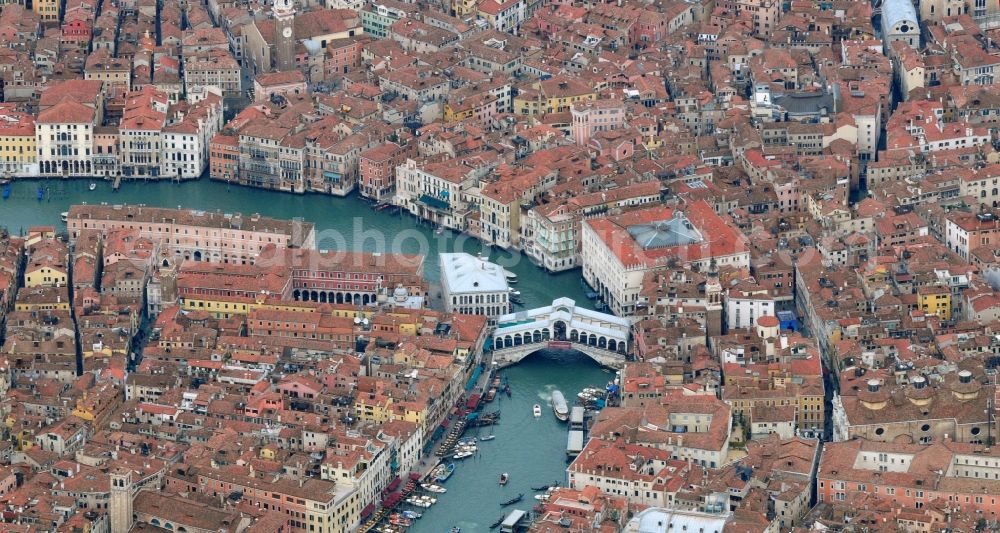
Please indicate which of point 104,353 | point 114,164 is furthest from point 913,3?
point 104,353

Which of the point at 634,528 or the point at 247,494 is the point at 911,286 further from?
the point at 247,494

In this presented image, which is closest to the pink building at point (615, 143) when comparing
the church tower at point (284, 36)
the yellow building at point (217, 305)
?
the church tower at point (284, 36)

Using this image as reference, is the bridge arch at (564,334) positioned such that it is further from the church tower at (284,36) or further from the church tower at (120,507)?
the church tower at (284,36)

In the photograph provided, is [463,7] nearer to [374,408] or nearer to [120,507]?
[374,408]

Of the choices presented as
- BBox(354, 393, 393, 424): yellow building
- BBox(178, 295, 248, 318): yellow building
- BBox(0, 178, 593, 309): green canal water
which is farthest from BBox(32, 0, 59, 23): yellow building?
BBox(354, 393, 393, 424): yellow building

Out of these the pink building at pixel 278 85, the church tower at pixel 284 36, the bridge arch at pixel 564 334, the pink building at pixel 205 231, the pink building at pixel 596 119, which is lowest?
the bridge arch at pixel 564 334
